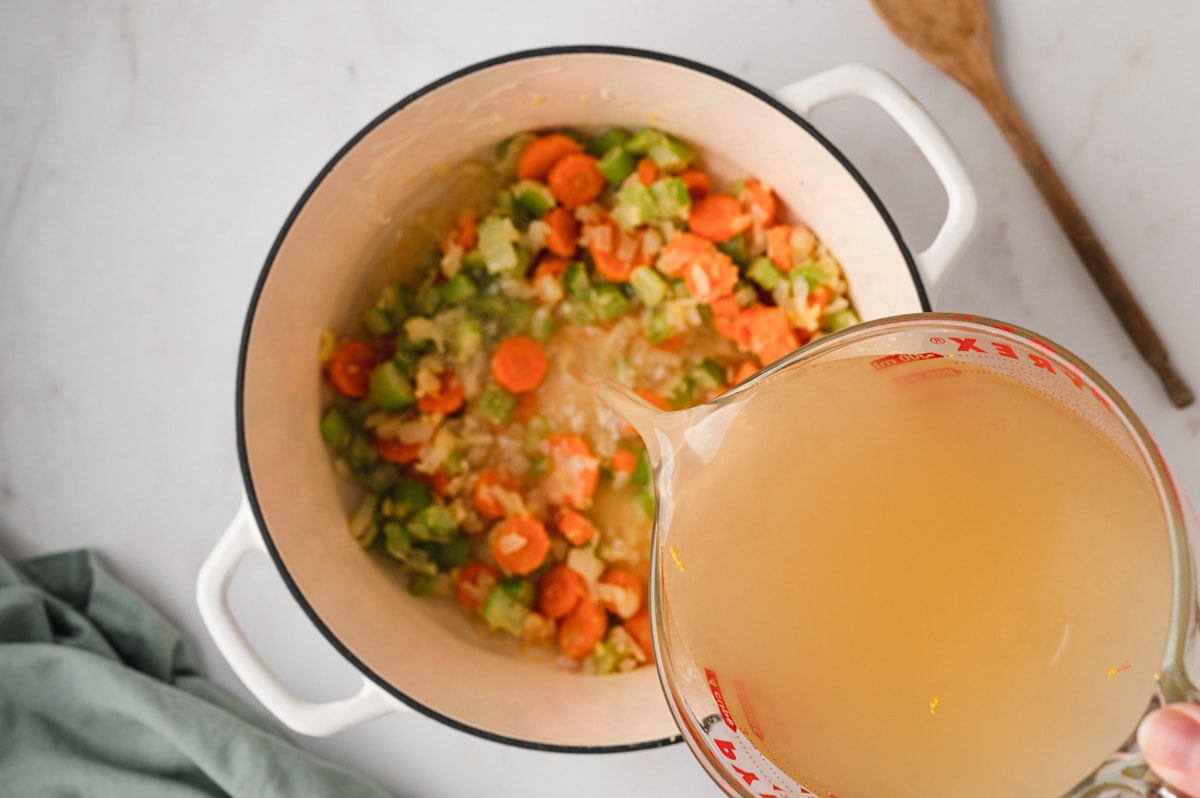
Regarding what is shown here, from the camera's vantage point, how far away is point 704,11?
162cm

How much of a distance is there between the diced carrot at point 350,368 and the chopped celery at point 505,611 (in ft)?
1.34

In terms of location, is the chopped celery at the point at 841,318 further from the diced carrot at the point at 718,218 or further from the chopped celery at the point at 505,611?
the chopped celery at the point at 505,611

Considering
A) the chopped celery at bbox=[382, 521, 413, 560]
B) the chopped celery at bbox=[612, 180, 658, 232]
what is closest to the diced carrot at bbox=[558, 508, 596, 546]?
the chopped celery at bbox=[382, 521, 413, 560]

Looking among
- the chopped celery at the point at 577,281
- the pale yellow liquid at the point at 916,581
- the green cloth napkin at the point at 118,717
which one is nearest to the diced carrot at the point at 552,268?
the chopped celery at the point at 577,281

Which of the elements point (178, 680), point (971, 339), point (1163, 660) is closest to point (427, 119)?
point (971, 339)

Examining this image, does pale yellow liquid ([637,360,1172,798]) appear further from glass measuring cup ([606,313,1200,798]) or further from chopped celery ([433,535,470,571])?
chopped celery ([433,535,470,571])

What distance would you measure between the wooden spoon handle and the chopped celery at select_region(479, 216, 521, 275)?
784 millimetres

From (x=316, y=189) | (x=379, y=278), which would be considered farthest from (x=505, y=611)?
(x=316, y=189)

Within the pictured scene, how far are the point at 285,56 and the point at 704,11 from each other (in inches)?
28.4

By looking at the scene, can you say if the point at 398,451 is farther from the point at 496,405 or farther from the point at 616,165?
the point at 616,165

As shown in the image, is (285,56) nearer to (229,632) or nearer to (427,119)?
(427,119)

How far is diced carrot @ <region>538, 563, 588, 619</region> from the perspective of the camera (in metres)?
1.60

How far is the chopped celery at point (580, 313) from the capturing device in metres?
1.60

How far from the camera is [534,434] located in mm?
1619
